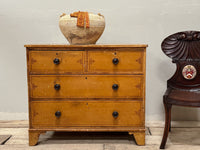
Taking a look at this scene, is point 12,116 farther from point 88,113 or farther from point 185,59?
point 185,59

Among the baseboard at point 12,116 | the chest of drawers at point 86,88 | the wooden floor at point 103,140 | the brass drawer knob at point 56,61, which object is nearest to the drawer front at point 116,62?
the chest of drawers at point 86,88

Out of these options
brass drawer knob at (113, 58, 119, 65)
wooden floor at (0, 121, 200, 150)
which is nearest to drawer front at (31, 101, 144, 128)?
wooden floor at (0, 121, 200, 150)

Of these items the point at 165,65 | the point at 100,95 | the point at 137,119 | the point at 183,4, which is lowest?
the point at 137,119

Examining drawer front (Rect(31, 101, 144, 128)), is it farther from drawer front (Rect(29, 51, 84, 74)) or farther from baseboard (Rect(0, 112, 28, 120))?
baseboard (Rect(0, 112, 28, 120))

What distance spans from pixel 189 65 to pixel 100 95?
0.93 meters

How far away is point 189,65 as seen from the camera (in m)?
2.54

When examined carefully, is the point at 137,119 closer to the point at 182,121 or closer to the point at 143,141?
the point at 143,141

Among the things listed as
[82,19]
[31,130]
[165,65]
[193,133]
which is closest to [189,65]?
[165,65]

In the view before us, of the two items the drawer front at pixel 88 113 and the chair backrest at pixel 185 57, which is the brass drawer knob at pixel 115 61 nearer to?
the drawer front at pixel 88 113

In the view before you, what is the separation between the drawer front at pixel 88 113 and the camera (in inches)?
93.9

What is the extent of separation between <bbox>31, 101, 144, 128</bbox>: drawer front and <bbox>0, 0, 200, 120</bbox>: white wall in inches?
30.6

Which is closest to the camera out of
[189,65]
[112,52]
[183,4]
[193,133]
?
[112,52]

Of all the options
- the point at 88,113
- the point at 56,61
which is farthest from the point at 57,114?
the point at 56,61

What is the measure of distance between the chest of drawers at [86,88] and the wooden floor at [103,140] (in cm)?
13
